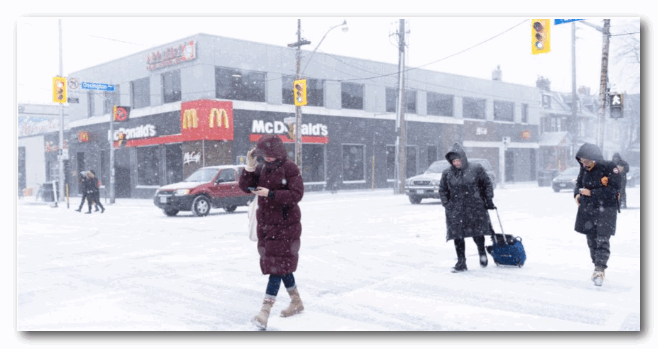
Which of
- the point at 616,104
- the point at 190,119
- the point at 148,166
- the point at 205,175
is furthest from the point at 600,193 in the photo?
the point at 148,166

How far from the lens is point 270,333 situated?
16.6 feet

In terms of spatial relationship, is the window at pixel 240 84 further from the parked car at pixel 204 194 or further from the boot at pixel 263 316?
the boot at pixel 263 316

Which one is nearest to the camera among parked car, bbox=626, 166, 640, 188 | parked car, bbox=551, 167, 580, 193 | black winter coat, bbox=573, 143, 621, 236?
black winter coat, bbox=573, 143, 621, 236

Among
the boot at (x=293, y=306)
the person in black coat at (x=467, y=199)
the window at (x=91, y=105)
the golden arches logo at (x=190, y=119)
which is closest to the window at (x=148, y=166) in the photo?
the golden arches logo at (x=190, y=119)

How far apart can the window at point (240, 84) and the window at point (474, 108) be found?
55.8ft

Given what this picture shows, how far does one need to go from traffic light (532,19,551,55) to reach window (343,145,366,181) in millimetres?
20022

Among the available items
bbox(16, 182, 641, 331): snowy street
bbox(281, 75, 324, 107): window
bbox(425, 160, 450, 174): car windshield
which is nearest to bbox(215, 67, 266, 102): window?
bbox(281, 75, 324, 107): window

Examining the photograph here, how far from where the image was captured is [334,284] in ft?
23.1

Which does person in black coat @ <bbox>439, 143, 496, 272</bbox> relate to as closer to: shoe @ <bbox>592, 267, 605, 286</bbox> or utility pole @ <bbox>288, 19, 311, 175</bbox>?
shoe @ <bbox>592, 267, 605, 286</bbox>

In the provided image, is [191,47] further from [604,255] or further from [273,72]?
[604,255]

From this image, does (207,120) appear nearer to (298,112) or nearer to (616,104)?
(298,112)

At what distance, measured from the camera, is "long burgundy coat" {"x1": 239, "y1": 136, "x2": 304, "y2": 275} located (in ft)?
16.6

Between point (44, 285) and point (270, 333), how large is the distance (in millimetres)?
3704

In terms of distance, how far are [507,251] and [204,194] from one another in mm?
11595
